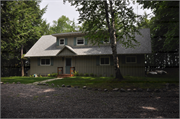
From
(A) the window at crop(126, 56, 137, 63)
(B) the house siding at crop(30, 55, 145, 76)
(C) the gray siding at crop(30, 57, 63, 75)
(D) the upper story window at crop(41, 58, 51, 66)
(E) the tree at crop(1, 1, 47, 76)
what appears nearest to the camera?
(E) the tree at crop(1, 1, 47, 76)

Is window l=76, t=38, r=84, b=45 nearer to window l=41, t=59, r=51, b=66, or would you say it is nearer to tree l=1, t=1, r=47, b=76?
window l=41, t=59, r=51, b=66

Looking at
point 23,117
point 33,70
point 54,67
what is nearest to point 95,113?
point 23,117

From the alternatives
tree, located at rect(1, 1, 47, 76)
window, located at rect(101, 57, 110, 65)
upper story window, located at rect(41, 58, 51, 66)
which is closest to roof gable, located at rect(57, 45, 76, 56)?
upper story window, located at rect(41, 58, 51, 66)

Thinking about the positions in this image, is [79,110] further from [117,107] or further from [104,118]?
[117,107]

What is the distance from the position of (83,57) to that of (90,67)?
5.00 feet

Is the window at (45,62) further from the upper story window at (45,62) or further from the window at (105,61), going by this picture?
the window at (105,61)

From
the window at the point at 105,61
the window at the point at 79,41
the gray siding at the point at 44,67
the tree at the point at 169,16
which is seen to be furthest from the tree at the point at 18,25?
the tree at the point at 169,16

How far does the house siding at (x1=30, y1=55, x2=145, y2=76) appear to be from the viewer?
530 inches

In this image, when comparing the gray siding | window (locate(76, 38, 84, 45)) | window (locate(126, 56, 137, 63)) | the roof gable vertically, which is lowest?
the gray siding

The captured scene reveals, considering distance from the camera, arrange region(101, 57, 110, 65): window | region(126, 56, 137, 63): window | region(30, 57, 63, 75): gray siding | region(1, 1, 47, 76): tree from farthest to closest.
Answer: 1. region(30, 57, 63, 75): gray siding
2. region(101, 57, 110, 65): window
3. region(126, 56, 137, 63): window
4. region(1, 1, 47, 76): tree

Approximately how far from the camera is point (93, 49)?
15.2 meters

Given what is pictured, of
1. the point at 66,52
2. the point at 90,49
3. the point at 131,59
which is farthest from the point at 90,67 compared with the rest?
the point at 131,59

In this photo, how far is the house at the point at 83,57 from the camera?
532 inches

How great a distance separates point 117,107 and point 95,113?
3.16 ft
